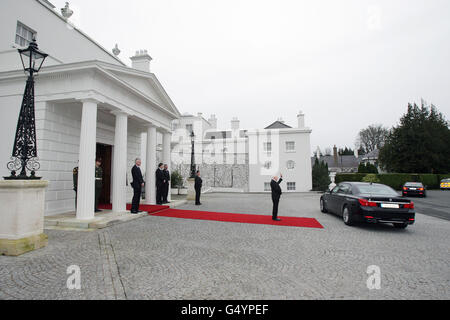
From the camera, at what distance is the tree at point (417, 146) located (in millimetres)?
35625

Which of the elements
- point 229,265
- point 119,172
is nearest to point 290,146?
point 119,172

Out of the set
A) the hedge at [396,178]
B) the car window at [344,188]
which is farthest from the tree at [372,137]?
the car window at [344,188]

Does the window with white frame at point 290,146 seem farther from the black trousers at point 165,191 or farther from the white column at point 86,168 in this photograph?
the white column at point 86,168

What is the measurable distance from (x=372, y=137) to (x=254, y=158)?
47450 mm

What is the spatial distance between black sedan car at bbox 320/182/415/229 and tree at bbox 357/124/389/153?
58.6m

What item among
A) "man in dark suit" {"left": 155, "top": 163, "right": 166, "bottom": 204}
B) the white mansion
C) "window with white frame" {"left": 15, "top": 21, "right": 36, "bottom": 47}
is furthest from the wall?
the white mansion

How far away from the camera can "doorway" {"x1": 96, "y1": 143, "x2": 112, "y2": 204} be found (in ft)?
37.2

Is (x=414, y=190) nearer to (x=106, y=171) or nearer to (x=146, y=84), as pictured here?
(x=146, y=84)

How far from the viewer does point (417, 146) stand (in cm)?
3591

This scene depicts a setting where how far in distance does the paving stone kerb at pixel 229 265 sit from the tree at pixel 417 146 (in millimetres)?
36818

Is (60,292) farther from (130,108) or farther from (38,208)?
(130,108)
